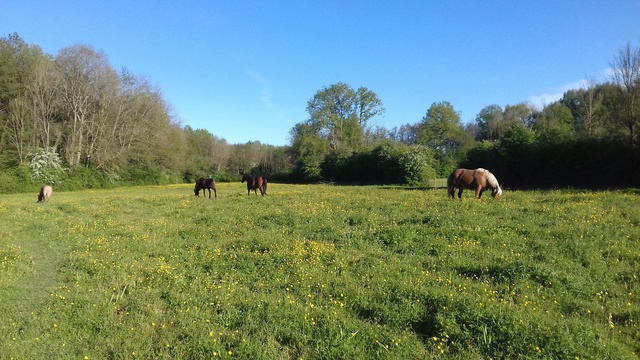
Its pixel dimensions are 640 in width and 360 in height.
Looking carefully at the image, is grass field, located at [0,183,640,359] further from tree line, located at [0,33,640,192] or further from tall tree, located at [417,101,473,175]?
tall tree, located at [417,101,473,175]

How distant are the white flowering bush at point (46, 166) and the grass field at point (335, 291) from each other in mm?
42143

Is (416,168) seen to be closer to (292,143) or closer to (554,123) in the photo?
(554,123)

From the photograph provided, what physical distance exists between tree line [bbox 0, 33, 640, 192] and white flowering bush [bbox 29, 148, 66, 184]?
15 centimetres

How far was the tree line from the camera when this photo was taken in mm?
35250

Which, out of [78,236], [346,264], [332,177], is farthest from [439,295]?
[332,177]

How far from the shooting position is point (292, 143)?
→ 271 ft

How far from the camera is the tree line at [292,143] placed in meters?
35.2

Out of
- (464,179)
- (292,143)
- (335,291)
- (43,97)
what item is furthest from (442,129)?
(335,291)

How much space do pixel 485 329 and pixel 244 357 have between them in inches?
134

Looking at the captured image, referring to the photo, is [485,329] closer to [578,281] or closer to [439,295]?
[439,295]

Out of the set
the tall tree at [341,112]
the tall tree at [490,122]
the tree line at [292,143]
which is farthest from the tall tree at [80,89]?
the tall tree at [490,122]

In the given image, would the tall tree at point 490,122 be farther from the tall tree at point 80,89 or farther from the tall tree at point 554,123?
the tall tree at point 80,89

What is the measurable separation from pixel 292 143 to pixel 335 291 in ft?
250

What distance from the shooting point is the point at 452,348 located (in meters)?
5.36
